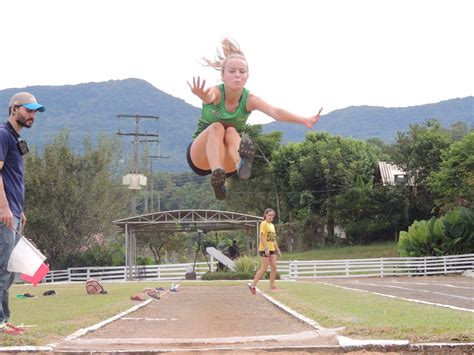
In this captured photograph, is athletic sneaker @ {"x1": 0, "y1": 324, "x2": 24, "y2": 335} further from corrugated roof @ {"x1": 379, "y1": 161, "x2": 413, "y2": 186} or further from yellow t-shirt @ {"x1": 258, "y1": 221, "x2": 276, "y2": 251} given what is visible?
corrugated roof @ {"x1": 379, "y1": 161, "x2": 413, "y2": 186}

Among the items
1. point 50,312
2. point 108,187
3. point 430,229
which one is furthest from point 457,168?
point 50,312

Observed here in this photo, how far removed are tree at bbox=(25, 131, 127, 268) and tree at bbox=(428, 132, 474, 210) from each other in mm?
20127

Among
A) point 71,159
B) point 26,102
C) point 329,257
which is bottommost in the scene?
point 329,257

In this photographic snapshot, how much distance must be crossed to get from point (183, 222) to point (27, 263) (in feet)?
82.4

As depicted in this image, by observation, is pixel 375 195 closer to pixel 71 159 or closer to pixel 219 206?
pixel 71 159

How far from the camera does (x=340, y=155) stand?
47656 mm

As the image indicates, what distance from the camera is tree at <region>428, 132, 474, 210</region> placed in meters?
39.1

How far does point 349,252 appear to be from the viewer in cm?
5331

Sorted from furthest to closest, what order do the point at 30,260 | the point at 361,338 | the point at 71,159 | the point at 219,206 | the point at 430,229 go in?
the point at 219,206 → the point at 71,159 → the point at 430,229 → the point at 30,260 → the point at 361,338

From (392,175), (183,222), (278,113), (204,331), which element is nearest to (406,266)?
(183,222)

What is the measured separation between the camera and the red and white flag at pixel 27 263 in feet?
24.9

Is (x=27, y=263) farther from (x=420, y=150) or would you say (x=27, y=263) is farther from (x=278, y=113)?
(x=420, y=150)

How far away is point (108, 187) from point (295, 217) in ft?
61.6

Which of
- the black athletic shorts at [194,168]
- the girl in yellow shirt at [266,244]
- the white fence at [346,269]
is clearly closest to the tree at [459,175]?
the white fence at [346,269]
